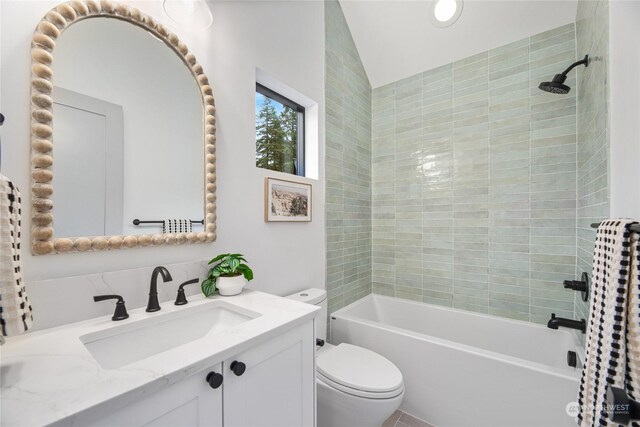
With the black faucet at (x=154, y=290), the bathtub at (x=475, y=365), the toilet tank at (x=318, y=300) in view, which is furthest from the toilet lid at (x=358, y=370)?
the black faucet at (x=154, y=290)

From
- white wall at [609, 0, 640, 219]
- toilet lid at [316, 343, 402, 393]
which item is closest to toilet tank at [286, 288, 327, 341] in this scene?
toilet lid at [316, 343, 402, 393]

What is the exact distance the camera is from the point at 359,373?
143cm

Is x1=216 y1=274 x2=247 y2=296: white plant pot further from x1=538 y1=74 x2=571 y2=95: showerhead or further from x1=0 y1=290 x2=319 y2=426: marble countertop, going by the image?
x1=538 y1=74 x2=571 y2=95: showerhead

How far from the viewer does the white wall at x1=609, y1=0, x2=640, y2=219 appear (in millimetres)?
966

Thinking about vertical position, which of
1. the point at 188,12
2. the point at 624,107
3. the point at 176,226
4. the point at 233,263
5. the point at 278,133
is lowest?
the point at 233,263

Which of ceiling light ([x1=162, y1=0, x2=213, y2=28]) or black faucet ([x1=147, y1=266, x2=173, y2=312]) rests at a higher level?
ceiling light ([x1=162, y1=0, x2=213, y2=28])

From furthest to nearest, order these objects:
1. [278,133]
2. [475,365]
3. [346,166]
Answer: [346,166], [278,133], [475,365]

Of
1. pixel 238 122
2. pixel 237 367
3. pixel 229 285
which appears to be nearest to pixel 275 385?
pixel 237 367

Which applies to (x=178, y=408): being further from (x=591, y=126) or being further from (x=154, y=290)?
(x=591, y=126)

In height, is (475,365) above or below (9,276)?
below

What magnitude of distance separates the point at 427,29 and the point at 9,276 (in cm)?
272

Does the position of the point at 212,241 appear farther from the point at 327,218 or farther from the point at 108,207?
the point at 327,218

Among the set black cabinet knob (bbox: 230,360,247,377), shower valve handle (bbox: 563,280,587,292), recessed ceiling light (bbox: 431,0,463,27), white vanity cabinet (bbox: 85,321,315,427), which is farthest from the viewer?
recessed ceiling light (bbox: 431,0,463,27)

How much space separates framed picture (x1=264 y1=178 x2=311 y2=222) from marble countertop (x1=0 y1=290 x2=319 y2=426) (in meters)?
0.80
